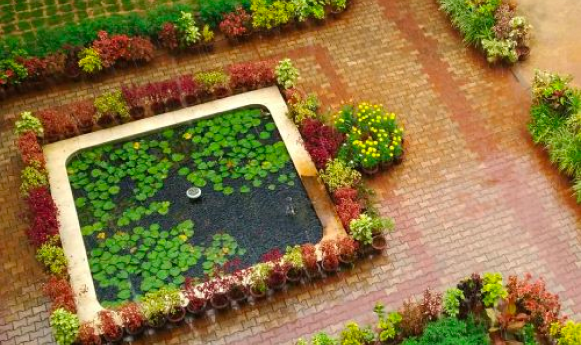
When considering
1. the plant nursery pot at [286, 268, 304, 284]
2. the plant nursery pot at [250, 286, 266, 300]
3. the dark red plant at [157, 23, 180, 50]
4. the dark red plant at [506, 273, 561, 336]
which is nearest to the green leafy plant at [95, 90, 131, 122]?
the dark red plant at [157, 23, 180, 50]

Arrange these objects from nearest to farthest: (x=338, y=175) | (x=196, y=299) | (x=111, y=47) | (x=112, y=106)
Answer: (x=196, y=299), (x=338, y=175), (x=112, y=106), (x=111, y=47)

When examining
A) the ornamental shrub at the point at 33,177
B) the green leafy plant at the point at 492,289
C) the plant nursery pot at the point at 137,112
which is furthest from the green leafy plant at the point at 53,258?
the green leafy plant at the point at 492,289

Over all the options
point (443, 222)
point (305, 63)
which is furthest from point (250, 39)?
point (443, 222)

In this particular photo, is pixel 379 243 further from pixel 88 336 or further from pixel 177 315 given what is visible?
pixel 88 336

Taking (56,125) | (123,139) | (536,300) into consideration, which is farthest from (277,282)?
(56,125)

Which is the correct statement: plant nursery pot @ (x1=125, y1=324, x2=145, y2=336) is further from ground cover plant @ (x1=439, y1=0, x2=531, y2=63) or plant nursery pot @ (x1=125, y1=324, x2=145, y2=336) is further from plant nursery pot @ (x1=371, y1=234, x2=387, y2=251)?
ground cover plant @ (x1=439, y1=0, x2=531, y2=63)
